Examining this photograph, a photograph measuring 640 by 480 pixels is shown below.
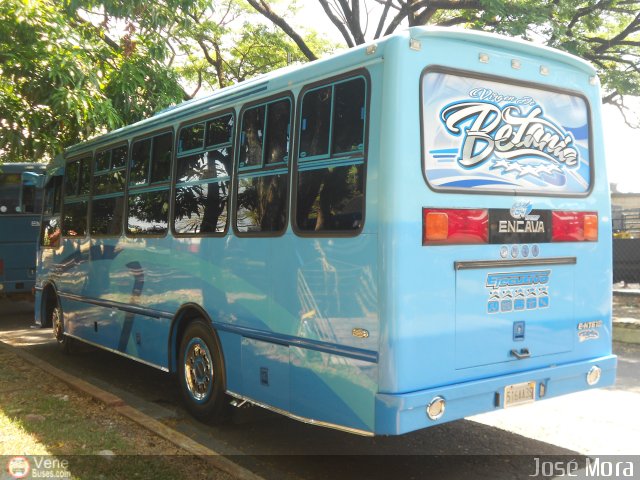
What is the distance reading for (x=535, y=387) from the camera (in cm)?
480

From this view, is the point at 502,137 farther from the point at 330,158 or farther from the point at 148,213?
the point at 148,213

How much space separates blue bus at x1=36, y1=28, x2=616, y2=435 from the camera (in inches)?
169

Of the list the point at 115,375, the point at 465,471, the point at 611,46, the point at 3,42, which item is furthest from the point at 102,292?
the point at 611,46

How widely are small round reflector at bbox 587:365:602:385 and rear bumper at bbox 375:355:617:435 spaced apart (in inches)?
1.2

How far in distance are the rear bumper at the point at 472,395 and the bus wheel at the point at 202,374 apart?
7.20 feet

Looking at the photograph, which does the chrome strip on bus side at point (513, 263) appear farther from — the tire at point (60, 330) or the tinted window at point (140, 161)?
the tire at point (60, 330)

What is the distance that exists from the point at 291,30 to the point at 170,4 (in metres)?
6.27

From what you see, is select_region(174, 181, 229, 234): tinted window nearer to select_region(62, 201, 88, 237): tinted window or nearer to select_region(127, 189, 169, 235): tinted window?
select_region(127, 189, 169, 235): tinted window

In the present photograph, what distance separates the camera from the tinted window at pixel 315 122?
15.6 feet

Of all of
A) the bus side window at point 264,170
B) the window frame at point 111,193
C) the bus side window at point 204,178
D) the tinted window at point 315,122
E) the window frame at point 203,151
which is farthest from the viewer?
the window frame at point 111,193

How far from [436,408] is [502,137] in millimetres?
1964

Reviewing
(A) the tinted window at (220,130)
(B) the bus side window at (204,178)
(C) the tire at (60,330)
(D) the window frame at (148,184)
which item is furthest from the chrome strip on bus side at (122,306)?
(A) the tinted window at (220,130)

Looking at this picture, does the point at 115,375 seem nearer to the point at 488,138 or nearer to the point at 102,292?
the point at 102,292

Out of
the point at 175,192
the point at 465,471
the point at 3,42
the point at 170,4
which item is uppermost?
the point at 170,4
